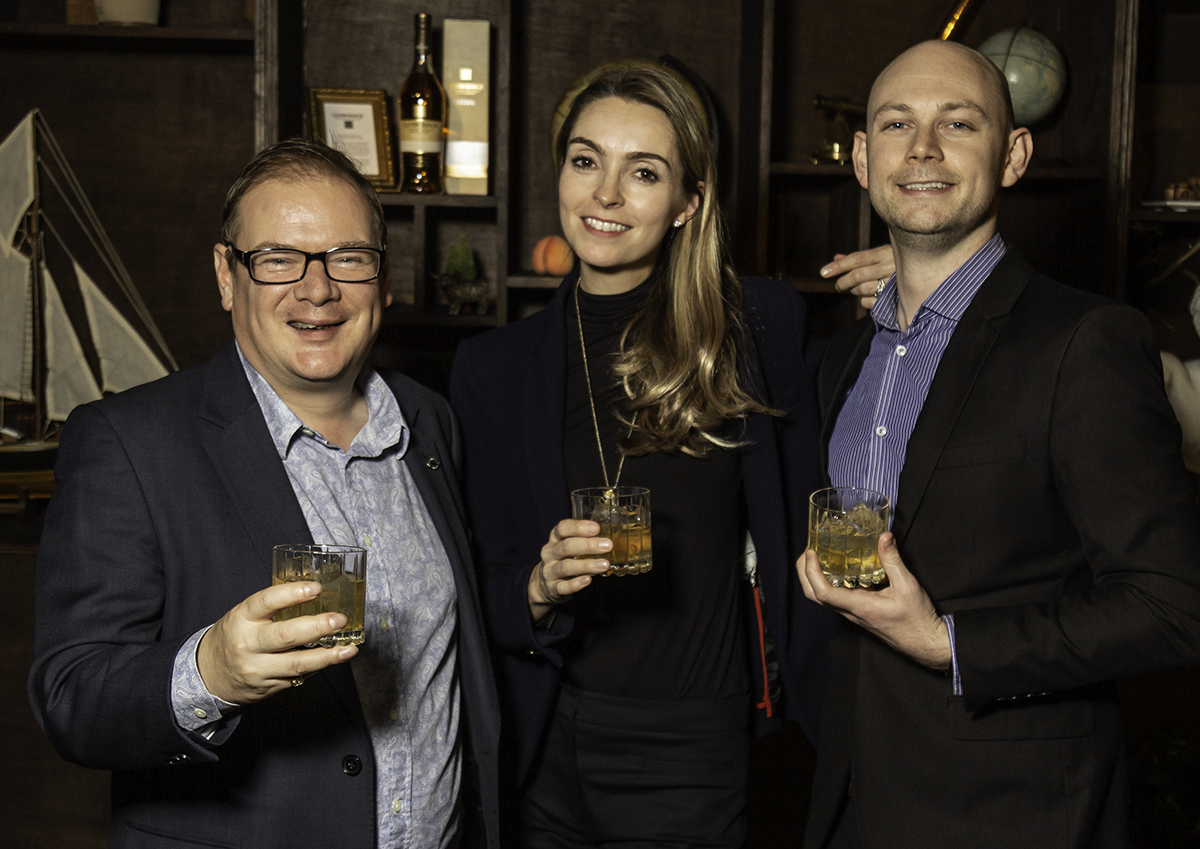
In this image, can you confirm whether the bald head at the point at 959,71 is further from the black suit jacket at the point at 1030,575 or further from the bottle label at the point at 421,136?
the bottle label at the point at 421,136

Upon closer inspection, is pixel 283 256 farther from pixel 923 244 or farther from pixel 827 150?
pixel 827 150

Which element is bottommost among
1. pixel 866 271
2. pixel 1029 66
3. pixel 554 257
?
pixel 866 271

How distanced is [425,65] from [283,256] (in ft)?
6.08

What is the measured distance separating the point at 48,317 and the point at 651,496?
7.63 ft

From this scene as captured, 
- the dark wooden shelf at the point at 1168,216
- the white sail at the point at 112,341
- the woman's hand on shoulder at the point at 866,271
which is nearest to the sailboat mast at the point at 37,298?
the white sail at the point at 112,341

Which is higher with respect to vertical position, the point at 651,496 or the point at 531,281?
the point at 531,281

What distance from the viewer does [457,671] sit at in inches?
69.4

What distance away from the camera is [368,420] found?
1.78 metres

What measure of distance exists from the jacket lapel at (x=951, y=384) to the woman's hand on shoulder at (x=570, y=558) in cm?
49

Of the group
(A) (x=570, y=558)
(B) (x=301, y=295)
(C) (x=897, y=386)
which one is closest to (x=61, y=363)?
(B) (x=301, y=295)

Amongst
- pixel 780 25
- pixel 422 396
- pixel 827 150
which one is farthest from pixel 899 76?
pixel 780 25

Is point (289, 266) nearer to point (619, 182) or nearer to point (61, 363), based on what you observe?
point (619, 182)

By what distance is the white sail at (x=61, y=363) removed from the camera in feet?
10.7

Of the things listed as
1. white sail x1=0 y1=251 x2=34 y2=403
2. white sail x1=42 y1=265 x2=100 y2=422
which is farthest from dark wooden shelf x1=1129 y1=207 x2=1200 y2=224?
white sail x1=0 y1=251 x2=34 y2=403
